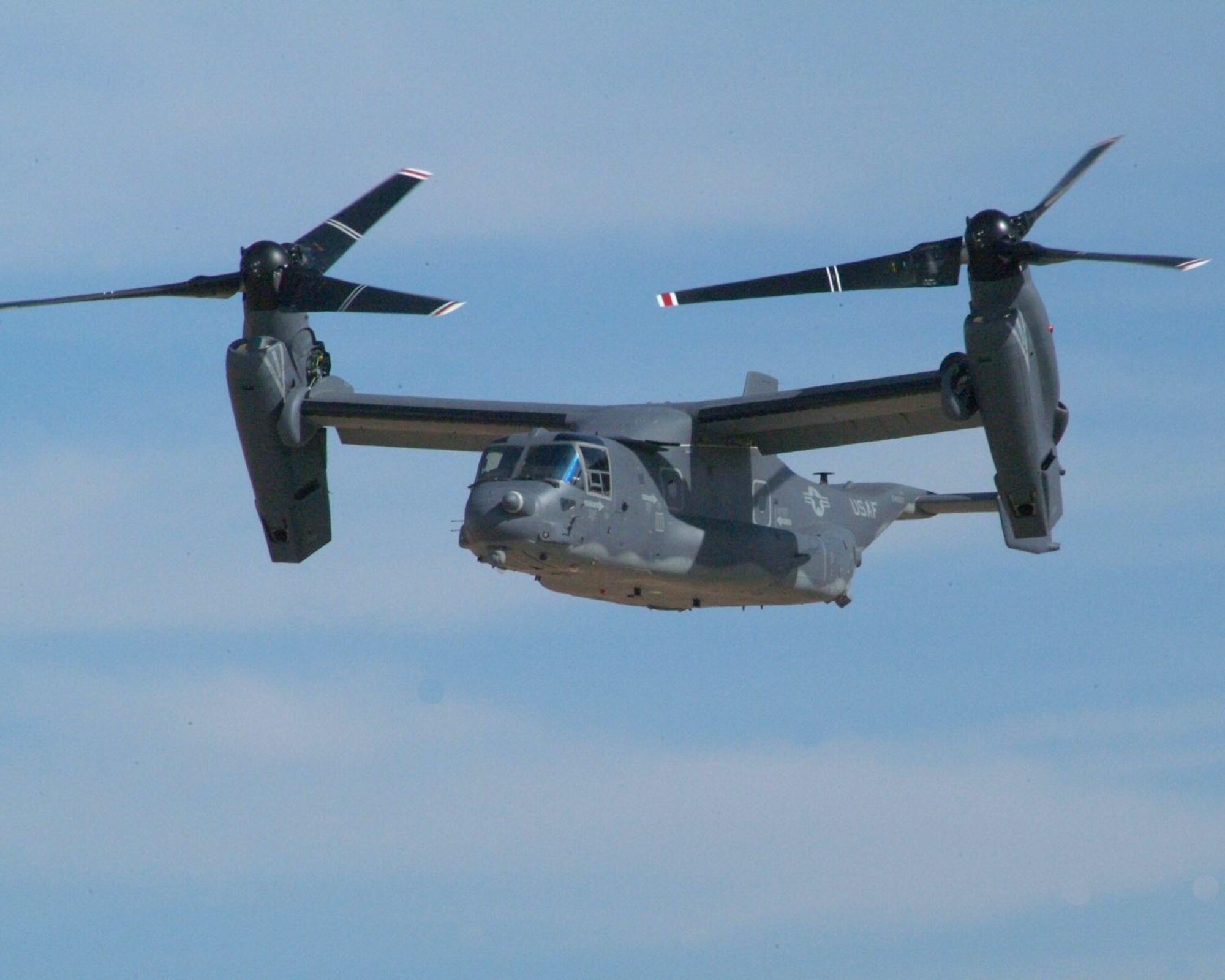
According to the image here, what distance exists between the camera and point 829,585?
31.5m

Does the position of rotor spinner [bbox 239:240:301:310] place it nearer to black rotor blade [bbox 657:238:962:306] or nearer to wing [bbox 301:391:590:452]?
wing [bbox 301:391:590:452]

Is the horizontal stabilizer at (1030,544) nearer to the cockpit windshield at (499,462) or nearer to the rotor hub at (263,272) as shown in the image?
the cockpit windshield at (499,462)

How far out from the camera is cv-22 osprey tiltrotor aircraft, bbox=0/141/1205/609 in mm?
28531

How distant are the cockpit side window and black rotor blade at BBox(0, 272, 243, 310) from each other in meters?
5.89

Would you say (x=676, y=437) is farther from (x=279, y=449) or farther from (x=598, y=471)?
(x=279, y=449)

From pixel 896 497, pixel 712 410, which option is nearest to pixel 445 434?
pixel 712 410

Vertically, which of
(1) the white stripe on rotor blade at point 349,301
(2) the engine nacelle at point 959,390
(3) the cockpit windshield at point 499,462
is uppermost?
(1) the white stripe on rotor blade at point 349,301

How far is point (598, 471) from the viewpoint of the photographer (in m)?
28.9

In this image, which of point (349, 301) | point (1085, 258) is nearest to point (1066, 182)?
point (1085, 258)

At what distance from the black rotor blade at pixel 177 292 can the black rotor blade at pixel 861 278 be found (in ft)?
19.5

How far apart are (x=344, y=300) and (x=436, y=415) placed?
2132 mm

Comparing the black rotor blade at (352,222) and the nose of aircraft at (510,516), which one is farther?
the black rotor blade at (352,222)

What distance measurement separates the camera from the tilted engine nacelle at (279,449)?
31.0m

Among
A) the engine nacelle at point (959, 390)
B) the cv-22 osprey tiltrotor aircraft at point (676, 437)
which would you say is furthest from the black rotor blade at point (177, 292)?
the engine nacelle at point (959, 390)
